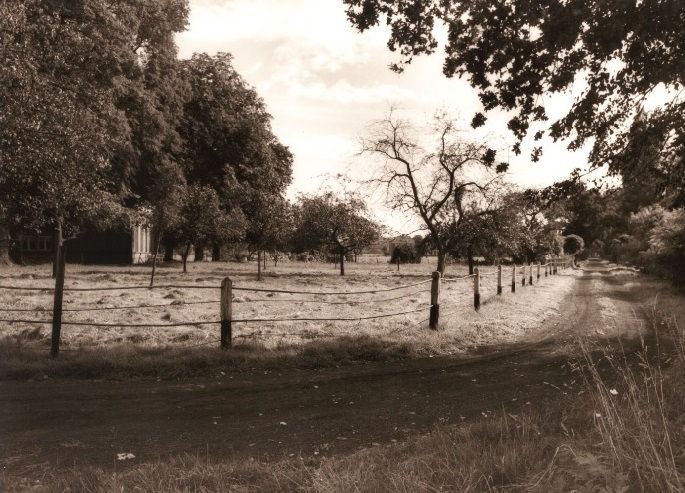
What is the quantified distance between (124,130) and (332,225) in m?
16.5

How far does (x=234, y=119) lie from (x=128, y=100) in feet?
38.8

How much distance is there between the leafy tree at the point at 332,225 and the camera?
126 feet

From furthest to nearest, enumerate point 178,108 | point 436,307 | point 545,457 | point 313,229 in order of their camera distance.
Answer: point 313,229 → point 178,108 → point 436,307 → point 545,457

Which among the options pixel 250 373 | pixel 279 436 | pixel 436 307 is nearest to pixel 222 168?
pixel 436 307

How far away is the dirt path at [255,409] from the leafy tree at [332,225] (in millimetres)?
29927

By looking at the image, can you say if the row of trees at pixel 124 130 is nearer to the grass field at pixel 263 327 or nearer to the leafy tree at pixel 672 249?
the grass field at pixel 263 327

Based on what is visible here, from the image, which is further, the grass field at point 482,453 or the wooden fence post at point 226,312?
the wooden fence post at point 226,312

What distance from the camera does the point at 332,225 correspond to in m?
38.4

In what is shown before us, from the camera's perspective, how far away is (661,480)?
3.04 metres

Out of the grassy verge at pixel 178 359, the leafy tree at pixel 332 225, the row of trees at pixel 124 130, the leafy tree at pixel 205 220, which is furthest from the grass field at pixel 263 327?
the leafy tree at pixel 332 225

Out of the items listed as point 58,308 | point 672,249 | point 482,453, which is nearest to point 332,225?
point 672,249

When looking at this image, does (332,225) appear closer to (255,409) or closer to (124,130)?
(124,130)

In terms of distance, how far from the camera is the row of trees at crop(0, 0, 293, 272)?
44.9 ft

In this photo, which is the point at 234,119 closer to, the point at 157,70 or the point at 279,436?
the point at 157,70
